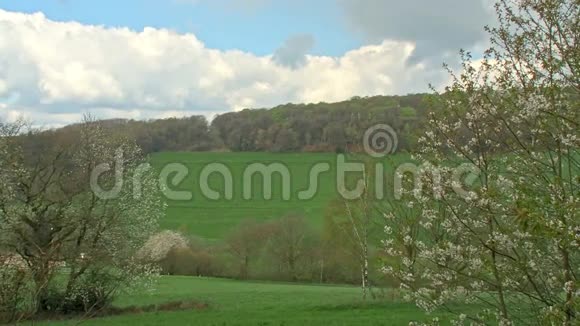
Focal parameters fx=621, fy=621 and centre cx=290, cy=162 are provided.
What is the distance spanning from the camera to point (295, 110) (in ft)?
189

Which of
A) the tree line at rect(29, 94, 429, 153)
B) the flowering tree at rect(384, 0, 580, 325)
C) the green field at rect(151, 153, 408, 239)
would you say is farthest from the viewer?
the green field at rect(151, 153, 408, 239)

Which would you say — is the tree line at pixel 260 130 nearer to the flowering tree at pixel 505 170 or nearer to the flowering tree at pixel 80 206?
the flowering tree at pixel 80 206

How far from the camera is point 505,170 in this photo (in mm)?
6035

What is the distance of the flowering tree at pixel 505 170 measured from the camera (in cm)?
534

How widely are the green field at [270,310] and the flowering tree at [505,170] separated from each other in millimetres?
11483

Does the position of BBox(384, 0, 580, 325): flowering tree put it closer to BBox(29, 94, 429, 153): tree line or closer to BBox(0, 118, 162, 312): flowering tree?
BBox(0, 118, 162, 312): flowering tree

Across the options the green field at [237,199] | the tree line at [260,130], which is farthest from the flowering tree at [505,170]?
the green field at [237,199]

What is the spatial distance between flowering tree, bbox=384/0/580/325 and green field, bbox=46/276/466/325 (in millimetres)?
11483

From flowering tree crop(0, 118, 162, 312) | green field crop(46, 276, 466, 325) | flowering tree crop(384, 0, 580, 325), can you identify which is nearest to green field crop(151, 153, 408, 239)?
green field crop(46, 276, 466, 325)

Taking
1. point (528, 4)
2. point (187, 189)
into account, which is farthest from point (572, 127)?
point (187, 189)

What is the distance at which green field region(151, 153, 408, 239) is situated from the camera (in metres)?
55.8

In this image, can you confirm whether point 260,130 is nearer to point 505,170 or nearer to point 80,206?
point 80,206

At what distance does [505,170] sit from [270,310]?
55.8 feet

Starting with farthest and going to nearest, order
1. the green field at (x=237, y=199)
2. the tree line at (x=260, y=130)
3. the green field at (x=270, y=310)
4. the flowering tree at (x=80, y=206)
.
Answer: the green field at (x=237, y=199) → the tree line at (x=260, y=130) → the flowering tree at (x=80, y=206) → the green field at (x=270, y=310)
